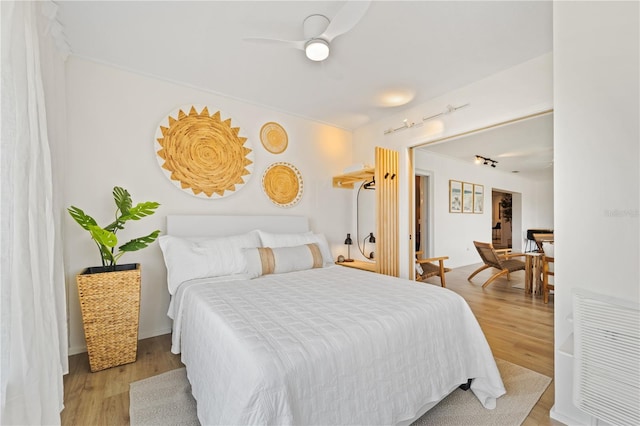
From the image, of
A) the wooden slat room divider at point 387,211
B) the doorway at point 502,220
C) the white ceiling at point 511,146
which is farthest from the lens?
the doorway at point 502,220

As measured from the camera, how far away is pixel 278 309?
160 centimetres

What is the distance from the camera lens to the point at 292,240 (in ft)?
9.96

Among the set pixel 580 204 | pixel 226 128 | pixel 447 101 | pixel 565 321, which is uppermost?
pixel 447 101

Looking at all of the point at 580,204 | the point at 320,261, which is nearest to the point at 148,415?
the point at 320,261

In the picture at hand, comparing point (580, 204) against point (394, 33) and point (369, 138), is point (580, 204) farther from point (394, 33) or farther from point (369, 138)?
point (369, 138)

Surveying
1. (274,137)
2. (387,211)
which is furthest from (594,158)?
(274,137)

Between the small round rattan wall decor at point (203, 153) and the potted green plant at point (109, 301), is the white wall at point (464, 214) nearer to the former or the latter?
the small round rattan wall decor at point (203, 153)

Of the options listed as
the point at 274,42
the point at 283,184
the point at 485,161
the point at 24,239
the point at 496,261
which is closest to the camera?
the point at 24,239

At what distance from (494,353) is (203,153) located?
3.38 m

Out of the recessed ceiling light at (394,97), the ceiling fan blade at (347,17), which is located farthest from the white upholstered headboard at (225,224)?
the ceiling fan blade at (347,17)

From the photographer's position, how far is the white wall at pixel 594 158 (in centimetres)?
134

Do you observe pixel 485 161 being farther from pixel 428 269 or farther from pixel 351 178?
pixel 351 178

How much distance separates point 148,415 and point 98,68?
282cm

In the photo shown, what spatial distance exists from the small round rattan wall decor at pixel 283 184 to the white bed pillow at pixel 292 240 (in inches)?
24.6
